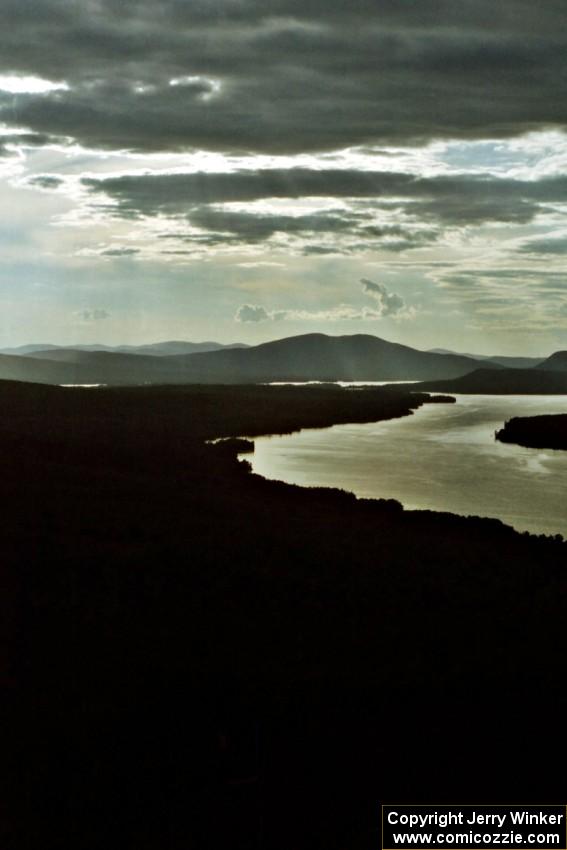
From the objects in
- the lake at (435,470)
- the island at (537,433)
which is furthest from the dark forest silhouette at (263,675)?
the island at (537,433)

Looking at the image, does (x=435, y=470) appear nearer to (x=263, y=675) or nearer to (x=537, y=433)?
(x=537, y=433)

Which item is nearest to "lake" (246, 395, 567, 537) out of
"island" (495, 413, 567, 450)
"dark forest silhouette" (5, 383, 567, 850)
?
"island" (495, 413, 567, 450)

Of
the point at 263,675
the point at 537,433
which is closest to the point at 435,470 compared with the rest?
the point at 537,433

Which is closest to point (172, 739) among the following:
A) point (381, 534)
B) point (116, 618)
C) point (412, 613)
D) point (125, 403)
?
point (116, 618)

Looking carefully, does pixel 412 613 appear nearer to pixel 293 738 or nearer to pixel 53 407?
pixel 293 738

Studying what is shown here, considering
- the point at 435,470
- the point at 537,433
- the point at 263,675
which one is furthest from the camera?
the point at 537,433

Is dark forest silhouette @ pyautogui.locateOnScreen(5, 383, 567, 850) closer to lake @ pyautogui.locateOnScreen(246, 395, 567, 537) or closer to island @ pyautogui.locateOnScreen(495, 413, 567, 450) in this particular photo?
lake @ pyautogui.locateOnScreen(246, 395, 567, 537)

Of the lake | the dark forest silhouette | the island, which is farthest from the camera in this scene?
the island

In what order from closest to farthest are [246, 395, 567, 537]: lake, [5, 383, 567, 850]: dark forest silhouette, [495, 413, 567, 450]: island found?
[5, 383, 567, 850]: dark forest silhouette, [246, 395, 567, 537]: lake, [495, 413, 567, 450]: island
